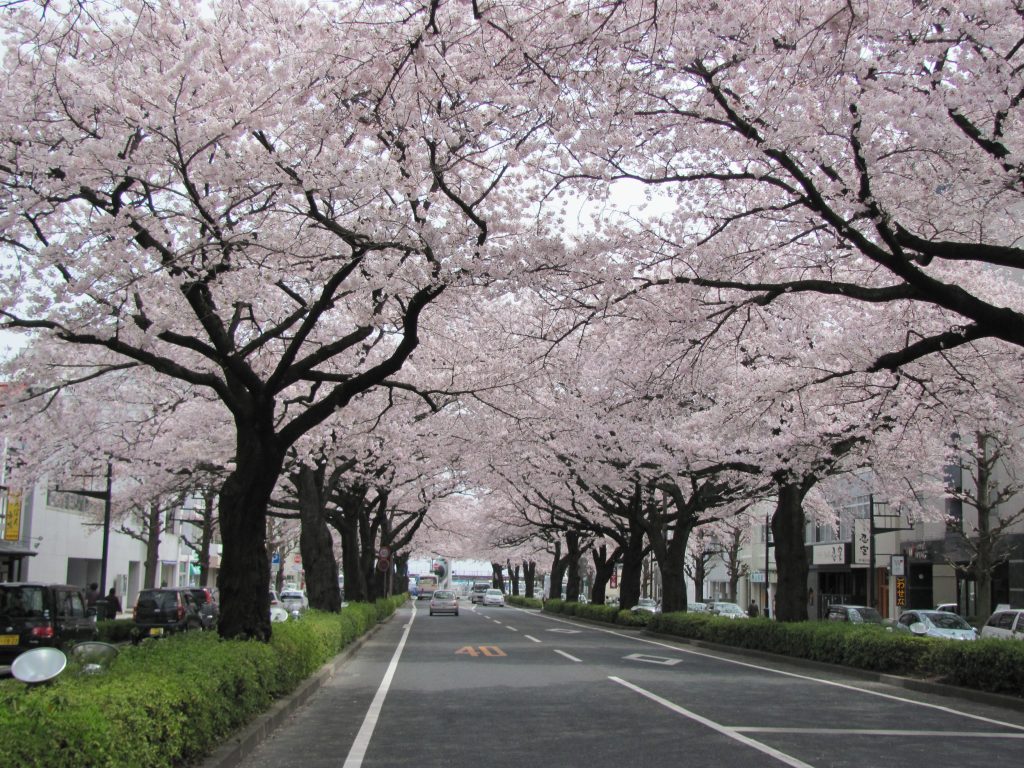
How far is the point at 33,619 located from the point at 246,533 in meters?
7.98

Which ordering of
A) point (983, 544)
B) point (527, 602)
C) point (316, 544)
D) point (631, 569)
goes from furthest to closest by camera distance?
point (527, 602) → point (631, 569) → point (983, 544) → point (316, 544)

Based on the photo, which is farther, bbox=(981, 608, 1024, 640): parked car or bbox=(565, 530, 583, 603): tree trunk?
bbox=(565, 530, 583, 603): tree trunk

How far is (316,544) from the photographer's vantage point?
21.4 m

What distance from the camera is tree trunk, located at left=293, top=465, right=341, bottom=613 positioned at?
2073cm

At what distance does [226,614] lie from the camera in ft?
39.6

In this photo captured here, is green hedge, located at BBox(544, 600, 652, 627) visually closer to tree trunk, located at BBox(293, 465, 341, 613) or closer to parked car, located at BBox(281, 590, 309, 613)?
parked car, located at BBox(281, 590, 309, 613)

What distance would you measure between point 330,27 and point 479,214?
3783 millimetres

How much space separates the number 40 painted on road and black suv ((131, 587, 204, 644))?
7.32 metres

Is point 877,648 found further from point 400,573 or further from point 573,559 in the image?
point 400,573

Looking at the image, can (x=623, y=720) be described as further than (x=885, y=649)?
No

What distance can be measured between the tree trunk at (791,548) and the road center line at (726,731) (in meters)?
9.01

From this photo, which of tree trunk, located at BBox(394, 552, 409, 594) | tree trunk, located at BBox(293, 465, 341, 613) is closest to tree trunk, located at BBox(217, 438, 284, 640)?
tree trunk, located at BBox(293, 465, 341, 613)

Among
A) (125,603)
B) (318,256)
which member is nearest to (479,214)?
(318,256)

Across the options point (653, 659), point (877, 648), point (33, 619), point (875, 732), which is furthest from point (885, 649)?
point (33, 619)
